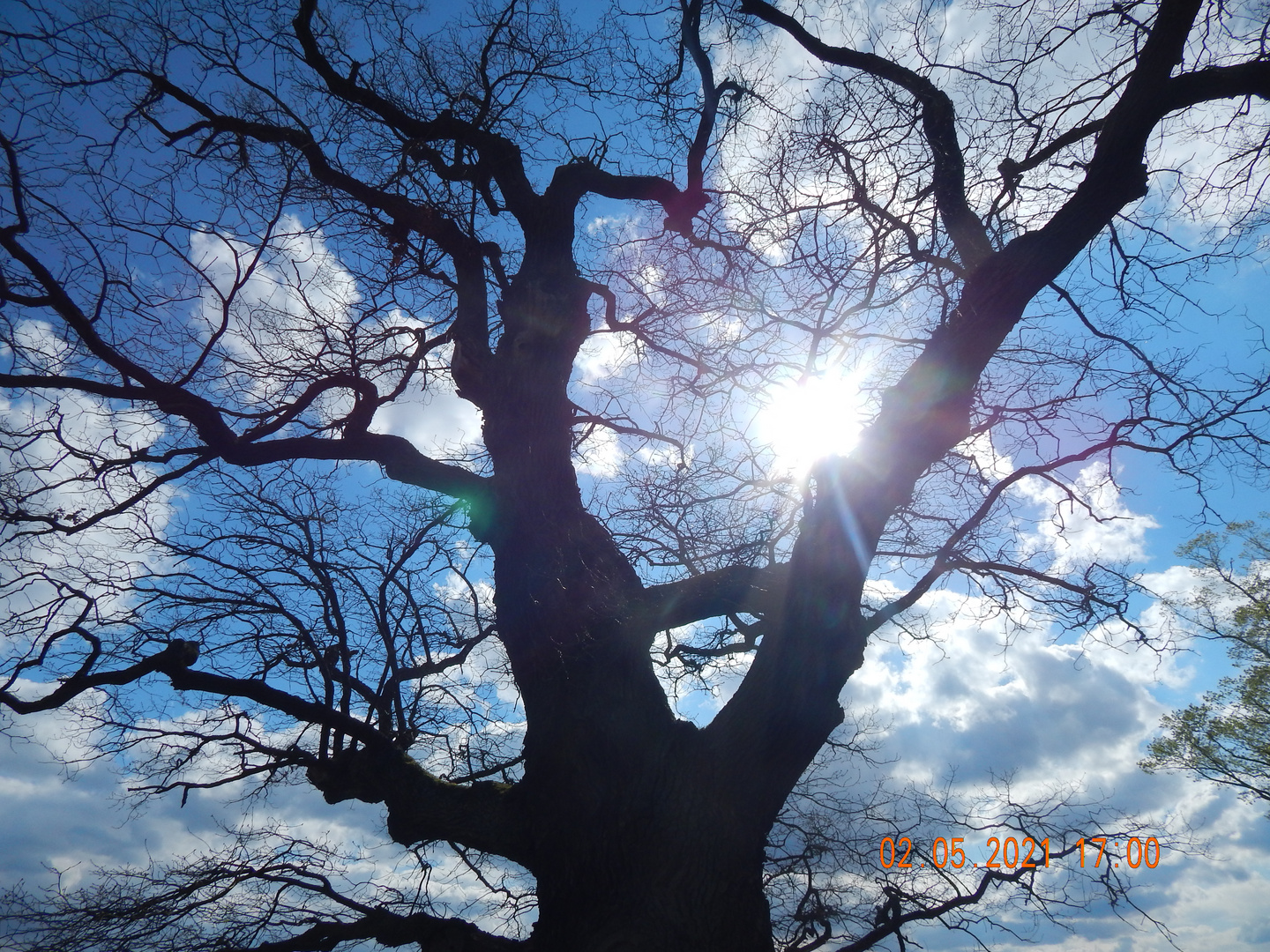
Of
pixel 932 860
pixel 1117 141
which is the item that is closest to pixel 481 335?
pixel 1117 141

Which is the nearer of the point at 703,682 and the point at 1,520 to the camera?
the point at 1,520

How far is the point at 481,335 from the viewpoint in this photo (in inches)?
218

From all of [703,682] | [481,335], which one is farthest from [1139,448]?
[481,335]

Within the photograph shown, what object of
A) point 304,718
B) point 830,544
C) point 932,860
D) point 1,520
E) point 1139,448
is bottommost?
point 932,860

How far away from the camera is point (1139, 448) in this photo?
172 inches

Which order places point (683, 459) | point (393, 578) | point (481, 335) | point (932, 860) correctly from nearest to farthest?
1. point (932, 860)
2. point (393, 578)
3. point (481, 335)
4. point (683, 459)

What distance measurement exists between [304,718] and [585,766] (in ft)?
5.06

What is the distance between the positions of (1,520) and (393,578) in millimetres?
2195

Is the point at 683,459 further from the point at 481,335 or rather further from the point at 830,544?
the point at 830,544

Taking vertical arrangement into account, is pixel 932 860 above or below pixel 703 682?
below

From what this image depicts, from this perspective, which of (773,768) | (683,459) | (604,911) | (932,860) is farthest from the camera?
(683,459)

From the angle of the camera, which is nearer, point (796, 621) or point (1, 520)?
point (796, 621)

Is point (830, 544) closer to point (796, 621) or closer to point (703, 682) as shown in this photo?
point (796, 621)

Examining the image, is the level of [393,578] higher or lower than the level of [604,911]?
higher
